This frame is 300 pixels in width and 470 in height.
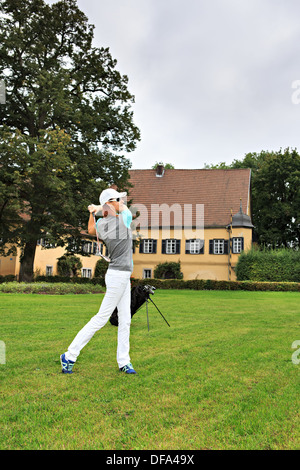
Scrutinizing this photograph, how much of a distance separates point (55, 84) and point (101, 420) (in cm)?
2274

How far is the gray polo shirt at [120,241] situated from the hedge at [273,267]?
30257mm

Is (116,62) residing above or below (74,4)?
below

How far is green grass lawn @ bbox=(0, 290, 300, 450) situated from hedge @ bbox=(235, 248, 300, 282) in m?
26.7

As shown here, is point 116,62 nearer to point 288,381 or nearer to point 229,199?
point 229,199

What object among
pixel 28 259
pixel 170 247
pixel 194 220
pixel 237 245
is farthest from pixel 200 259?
pixel 28 259

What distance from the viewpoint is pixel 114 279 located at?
5.41 m

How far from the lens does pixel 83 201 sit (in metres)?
24.7

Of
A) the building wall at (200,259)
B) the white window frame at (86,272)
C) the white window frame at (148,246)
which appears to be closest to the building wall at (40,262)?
the white window frame at (86,272)

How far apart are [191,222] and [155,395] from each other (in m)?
37.1

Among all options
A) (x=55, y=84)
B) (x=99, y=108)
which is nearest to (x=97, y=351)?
(x=55, y=84)
